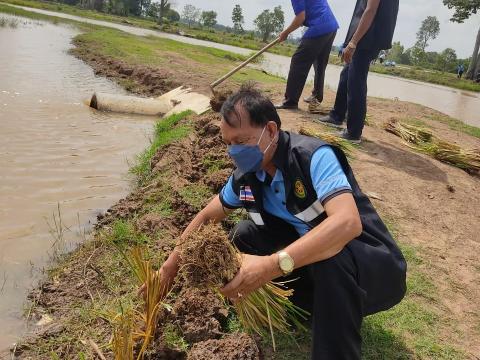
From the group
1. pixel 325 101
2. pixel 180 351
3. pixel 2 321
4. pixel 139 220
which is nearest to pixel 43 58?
pixel 325 101

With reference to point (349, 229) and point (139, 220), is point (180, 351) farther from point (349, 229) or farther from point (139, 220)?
point (139, 220)

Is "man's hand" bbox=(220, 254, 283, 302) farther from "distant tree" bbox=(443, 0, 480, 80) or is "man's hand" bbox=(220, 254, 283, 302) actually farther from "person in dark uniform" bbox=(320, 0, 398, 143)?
"distant tree" bbox=(443, 0, 480, 80)

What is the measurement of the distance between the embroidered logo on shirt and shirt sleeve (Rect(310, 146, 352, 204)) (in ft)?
0.28

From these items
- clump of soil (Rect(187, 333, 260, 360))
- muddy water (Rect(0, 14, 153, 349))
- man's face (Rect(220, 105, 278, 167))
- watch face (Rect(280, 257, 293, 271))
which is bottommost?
muddy water (Rect(0, 14, 153, 349))

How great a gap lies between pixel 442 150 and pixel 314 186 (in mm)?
4041

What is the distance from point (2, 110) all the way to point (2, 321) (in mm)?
5297

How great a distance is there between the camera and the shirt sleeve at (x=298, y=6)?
6215mm

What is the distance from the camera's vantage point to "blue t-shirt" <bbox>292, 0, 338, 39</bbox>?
6340mm

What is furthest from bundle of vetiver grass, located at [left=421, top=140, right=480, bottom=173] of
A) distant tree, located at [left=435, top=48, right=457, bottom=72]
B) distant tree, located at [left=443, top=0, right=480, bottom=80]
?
distant tree, located at [left=435, top=48, right=457, bottom=72]

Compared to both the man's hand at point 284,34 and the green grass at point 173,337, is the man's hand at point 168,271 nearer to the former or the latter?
the green grass at point 173,337

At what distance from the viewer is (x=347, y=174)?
220 centimetres

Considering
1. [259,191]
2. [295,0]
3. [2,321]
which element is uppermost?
[295,0]

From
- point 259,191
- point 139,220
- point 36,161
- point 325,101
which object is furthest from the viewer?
point 325,101

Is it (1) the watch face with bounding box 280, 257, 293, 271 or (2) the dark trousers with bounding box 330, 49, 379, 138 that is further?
(2) the dark trousers with bounding box 330, 49, 379, 138
